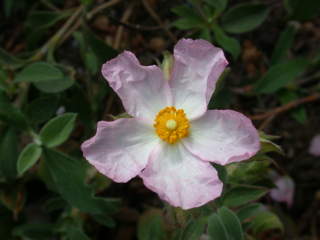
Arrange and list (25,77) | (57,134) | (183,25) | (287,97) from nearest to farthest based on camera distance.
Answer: (57,134)
(25,77)
(183,25)
(287,97)

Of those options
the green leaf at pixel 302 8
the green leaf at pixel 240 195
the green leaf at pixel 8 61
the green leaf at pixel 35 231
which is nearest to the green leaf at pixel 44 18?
the green leaf at pixel 8 61

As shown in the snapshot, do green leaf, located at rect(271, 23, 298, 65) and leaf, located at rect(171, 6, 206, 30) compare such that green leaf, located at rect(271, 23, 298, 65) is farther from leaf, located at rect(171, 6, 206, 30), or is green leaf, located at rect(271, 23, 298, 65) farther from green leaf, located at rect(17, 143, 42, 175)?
green leaf, located at rect(17, 143, 42, 175)

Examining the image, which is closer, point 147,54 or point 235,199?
point 235,199

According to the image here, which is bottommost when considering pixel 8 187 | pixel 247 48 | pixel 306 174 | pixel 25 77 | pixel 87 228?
pixel 306 174

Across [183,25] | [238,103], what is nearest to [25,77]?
[183,25]

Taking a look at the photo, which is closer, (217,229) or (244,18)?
(217,229)

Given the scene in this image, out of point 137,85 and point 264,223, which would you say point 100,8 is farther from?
point 264,223

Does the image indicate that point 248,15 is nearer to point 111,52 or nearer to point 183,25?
point 183,25

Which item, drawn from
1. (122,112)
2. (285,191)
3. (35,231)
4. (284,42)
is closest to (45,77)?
(122,112)
